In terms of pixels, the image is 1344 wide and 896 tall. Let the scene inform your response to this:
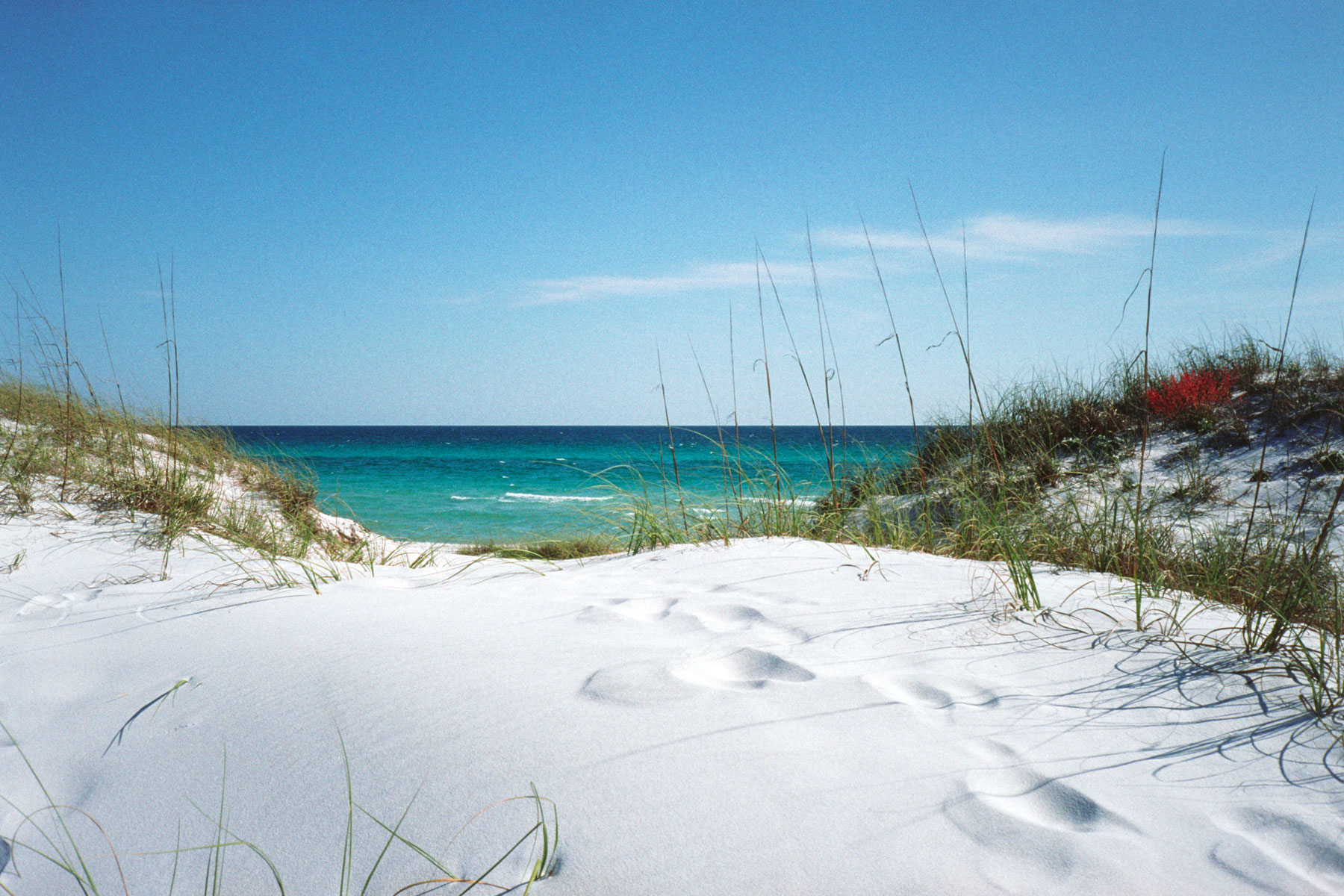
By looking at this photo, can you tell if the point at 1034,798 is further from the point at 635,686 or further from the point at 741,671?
the point at 635,686

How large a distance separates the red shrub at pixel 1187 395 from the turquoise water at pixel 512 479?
233cm

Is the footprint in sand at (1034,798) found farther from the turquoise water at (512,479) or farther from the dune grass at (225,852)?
the turquoise water at (512,479)

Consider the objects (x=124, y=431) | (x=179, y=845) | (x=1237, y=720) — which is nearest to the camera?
(x=179, y=845)

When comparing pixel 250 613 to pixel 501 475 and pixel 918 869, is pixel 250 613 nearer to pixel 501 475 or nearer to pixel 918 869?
pixel 918 869

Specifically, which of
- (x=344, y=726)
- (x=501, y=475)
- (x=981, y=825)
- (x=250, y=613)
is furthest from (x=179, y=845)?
(x=501, y=475)

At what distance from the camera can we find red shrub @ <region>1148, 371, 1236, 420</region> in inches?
239

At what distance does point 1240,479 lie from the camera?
5.38 metres

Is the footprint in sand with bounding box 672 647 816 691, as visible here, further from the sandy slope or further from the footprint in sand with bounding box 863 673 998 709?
the footprint in sand with bounding box 863 673 998 709

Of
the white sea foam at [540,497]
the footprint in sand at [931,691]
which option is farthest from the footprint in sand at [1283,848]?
the white sea foam at [540,497]

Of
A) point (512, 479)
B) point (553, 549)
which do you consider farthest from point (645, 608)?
point (512, 479)

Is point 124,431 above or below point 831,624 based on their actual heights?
above

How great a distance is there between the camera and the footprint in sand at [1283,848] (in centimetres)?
79

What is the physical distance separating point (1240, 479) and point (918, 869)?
249 inches

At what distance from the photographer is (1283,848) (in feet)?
2.74
